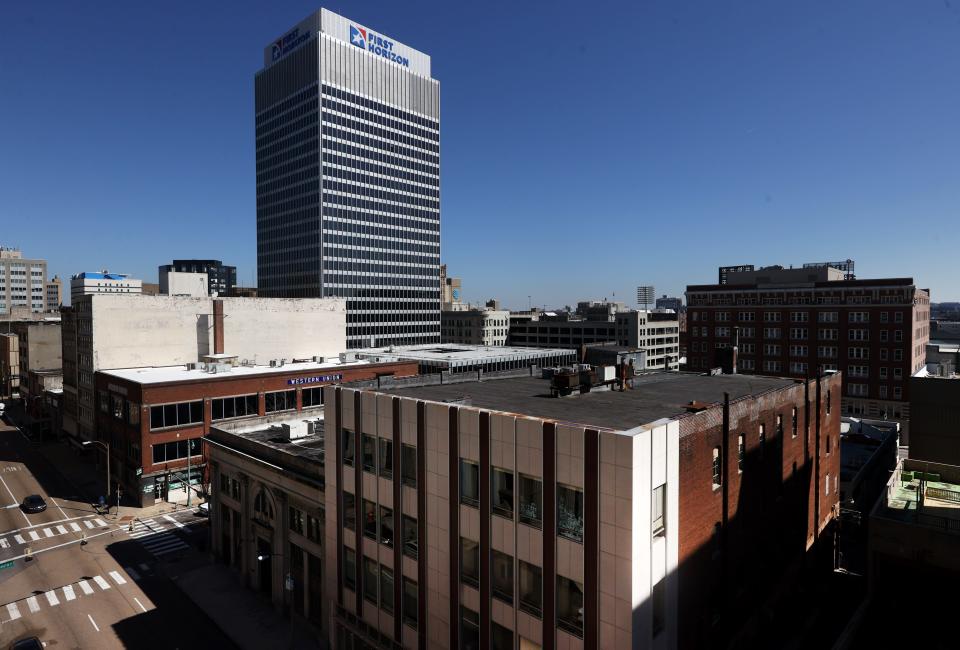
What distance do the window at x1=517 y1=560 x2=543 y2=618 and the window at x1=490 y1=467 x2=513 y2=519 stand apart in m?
2.23

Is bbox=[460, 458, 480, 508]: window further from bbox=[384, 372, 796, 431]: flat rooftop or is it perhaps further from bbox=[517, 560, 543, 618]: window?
bbox=[384, 372, 796, 431]: flat rooftop

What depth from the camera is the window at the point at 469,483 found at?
25.6 metres

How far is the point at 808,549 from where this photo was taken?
40.0m

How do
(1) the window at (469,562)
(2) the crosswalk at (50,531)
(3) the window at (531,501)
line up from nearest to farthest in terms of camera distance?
(3) the window at (531,501)
(1) the window at (469,562)
(2) the crosswalk at (50,531)

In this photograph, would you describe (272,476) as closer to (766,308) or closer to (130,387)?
(130,387)

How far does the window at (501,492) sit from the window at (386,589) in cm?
956

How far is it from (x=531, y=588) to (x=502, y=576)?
1654 millimetres

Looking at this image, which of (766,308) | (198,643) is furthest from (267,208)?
(198,643)

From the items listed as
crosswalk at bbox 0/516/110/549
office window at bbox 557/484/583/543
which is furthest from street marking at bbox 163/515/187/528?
office window at bbox 557/484/583/543

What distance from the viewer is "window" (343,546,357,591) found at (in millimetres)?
32906

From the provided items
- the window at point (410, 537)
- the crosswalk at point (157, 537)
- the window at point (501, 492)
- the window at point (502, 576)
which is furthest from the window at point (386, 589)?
the crosswalk at point (157, 537)

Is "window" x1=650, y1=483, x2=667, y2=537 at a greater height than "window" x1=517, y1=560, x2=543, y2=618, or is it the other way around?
"window" x1=650, y1=483, x2=667, y2=537

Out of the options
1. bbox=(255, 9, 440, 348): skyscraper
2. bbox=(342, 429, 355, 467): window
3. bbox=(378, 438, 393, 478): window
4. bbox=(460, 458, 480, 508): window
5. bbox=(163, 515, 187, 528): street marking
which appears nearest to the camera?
bbox=(460, 458, 480, 508): window

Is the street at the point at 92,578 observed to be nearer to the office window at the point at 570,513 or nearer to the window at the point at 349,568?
the window at the point at 349,568
